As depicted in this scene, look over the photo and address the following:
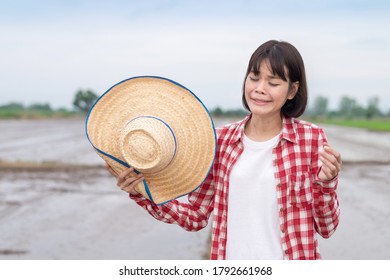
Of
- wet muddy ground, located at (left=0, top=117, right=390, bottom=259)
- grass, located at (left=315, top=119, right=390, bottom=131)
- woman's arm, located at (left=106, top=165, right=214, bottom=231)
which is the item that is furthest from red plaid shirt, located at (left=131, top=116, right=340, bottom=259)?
grass, located at (left=315, top=119, right=390, bottom=131)

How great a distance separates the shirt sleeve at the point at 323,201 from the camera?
1.95m

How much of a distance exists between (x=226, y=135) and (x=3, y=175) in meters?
9.24

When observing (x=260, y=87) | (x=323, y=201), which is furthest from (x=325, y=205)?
(x=260, y=87)

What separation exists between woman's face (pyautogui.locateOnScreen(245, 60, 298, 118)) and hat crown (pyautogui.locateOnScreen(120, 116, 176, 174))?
0.35m

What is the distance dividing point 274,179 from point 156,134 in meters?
0.48

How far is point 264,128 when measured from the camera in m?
2.14

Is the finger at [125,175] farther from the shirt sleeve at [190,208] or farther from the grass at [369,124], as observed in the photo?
the grass at [369,124]

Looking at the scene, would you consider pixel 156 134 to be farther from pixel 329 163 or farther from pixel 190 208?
pixel 329 163

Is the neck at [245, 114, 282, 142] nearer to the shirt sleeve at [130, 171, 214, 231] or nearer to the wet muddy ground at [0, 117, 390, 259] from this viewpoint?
the shirt sleeve at [130, 171, 214, 231]

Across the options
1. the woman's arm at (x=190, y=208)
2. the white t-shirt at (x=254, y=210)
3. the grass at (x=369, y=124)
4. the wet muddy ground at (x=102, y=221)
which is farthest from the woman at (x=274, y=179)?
the grass at (x=369, y=124)

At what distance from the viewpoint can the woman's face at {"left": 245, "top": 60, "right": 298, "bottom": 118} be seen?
79.7 inches

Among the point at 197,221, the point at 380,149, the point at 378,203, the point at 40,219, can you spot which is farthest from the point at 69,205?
the point at 380,149

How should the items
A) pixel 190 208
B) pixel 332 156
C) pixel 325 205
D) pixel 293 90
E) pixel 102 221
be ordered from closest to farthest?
pixel 332 156 < pixel 325 205 < pixel 293 90 < pixel 190 208 < pixel 102 221

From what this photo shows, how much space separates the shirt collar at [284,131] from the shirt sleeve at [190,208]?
241 mm
